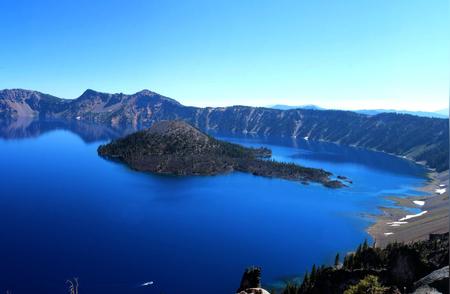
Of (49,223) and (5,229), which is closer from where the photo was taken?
(5,229)

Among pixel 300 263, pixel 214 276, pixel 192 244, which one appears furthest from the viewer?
pixel 192 244

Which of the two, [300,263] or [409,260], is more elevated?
[409,260]

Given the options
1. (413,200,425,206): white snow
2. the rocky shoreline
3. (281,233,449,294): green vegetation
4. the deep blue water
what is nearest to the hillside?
(281,233,449,294): green vegetation

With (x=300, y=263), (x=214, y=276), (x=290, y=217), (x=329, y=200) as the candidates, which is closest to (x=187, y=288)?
(x=214, y=276)

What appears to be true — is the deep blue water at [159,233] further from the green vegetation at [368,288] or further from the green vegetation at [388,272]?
the green vegetation at [368,288]

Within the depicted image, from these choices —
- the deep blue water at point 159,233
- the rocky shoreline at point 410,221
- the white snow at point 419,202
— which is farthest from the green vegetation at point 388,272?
the white snow at point 419,202

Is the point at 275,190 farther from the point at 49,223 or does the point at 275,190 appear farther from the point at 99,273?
the point at 99,273
